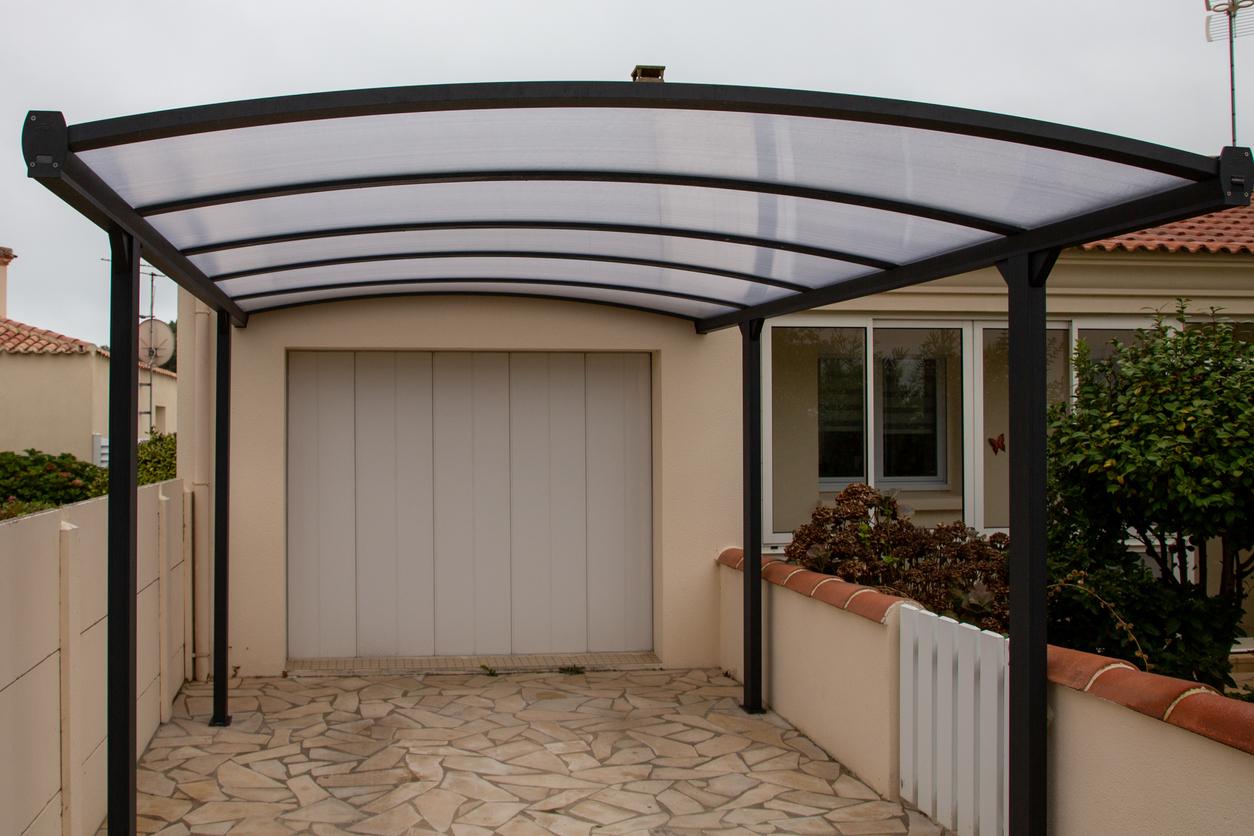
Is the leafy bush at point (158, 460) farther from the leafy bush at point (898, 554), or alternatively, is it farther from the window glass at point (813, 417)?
the leafy bush at point (898, 554)

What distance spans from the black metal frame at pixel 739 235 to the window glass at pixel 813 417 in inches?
129

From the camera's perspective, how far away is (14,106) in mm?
28438

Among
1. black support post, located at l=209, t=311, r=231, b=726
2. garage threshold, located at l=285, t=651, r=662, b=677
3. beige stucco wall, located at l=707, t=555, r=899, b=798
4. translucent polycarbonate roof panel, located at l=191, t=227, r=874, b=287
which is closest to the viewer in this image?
beige stucco wall, located at l=707, t=555, r=899, b=798

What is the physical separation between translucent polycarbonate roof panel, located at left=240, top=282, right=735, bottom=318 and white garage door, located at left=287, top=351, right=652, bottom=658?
3.02ft

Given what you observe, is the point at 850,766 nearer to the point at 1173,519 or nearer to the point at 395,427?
the point at 1173,519

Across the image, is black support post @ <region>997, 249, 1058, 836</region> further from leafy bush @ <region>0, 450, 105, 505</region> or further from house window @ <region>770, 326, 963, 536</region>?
leafy bush @ <region>0, 450, 105, 505</region>

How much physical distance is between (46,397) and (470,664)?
68.1 feet

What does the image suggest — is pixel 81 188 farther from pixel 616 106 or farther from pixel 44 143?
pixel 616 106

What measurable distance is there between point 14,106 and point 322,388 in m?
24.2

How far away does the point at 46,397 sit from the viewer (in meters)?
26.0

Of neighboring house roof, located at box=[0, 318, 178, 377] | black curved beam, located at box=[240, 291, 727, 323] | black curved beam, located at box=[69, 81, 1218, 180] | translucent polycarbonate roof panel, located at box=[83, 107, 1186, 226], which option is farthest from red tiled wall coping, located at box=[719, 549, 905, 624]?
neighboring house roof, located at box=[0, 318, 178, 377]

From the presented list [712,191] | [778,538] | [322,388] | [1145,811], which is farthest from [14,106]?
[1145,811]

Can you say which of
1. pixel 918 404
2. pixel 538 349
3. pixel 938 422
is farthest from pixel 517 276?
pixel 938 422

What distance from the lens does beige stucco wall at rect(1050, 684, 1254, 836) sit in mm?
3857
